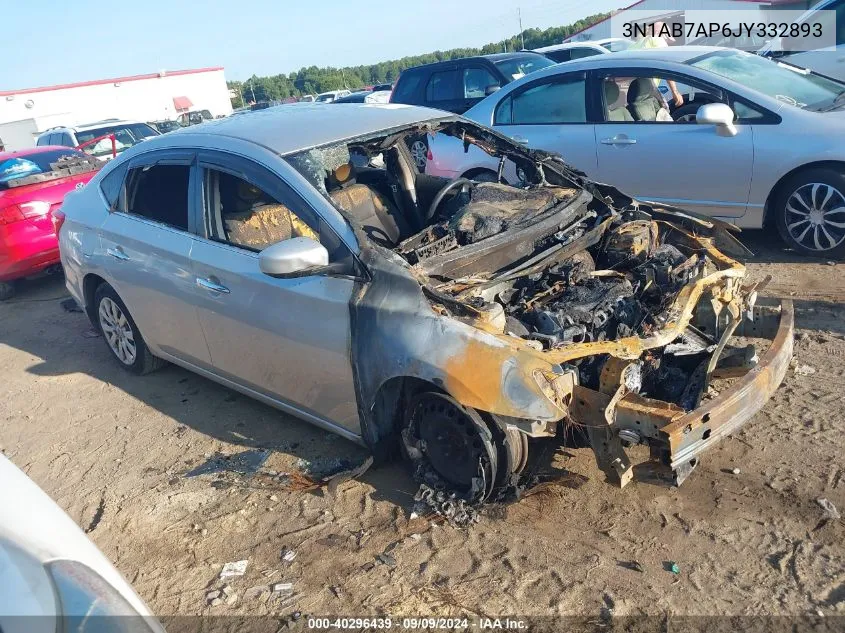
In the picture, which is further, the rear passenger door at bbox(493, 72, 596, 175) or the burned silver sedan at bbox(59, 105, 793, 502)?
the rear passenger door at bbox(493, 72, 596, 175)

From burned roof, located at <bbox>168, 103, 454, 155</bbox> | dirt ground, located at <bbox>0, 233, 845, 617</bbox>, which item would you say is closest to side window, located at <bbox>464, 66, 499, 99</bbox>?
burned roof, located at <bbox>168, 103, 454, 155</bbox>

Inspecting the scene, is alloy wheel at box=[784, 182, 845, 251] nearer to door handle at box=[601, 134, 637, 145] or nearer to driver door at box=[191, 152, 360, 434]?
door handle at box=[601, 134, 637, 145]

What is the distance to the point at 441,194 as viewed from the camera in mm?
4535

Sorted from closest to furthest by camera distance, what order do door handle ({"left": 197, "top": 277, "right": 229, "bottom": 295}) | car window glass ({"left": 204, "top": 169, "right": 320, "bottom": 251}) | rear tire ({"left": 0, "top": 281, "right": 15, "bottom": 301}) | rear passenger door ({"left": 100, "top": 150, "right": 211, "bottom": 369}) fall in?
door handle ({"left": 197, "top": 277, "right": 229, "bottom": 295})
car window glass ({"left": 204, "top": 169, "right": 320, "bottom": 251})
rear passenger door ({"left": 100, "top": 150, "right": 211, "bottom": 369})
rear tire ({"left": 0, "top": 281, "right": 15, "bottom": 301})

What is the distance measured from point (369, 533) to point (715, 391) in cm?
214

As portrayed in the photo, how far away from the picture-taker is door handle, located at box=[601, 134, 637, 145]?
21.5 feet

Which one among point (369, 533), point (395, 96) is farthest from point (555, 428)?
point (395, 96)

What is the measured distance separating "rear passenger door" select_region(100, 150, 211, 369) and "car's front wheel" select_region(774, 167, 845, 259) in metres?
4.60

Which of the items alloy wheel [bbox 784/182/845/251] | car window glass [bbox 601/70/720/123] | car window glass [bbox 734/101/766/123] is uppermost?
car window glass [bbox 601/70/720/123]

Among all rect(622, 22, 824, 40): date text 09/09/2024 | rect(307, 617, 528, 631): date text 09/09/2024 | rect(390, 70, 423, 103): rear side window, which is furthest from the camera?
rect(390, 70, 423, 103): rear side window

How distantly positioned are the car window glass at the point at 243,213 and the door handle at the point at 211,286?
247 mm

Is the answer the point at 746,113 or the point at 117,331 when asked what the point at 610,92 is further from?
the point at 117,331

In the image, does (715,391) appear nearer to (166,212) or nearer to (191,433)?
(191,433)

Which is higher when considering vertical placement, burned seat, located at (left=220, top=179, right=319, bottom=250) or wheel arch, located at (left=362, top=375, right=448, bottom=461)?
burned seat, located at (left=220, top=179, right=319, bottom=250)
